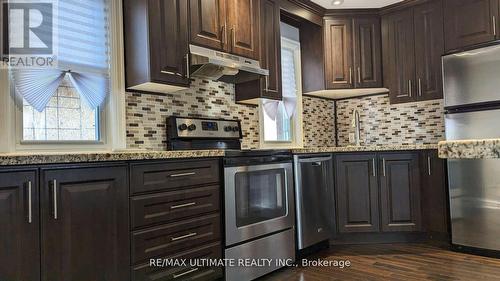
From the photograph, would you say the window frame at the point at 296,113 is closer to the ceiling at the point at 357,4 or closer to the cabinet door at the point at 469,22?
the ceiling at the point at 357,4

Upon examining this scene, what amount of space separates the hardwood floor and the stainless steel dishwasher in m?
0.21

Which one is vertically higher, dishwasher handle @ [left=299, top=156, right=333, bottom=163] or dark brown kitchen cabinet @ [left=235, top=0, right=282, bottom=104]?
dark brown kitchen cabinet @ [left=235, top=0, right=282, bottom=104]

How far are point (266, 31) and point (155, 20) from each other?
3.87 feet

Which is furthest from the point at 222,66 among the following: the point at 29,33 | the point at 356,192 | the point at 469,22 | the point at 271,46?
the point at 469,22

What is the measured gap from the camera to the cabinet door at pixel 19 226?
1.40 metres

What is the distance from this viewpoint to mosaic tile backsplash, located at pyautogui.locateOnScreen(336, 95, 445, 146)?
12.2ft

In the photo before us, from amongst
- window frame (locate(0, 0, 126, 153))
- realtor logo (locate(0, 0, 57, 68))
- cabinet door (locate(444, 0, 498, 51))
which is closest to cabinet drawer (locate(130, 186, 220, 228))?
window frame (locate(0, 0, 126, 153))

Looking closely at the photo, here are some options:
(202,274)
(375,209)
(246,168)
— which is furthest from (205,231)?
(375,209)

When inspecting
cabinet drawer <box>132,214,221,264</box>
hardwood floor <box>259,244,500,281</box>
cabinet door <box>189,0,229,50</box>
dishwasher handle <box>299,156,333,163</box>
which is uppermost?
cabinet door <box>189,0,229,50</box>

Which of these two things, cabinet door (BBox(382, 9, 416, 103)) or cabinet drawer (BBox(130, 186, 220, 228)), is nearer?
cabinet drawer (BBox(130, 186, 220, 228))

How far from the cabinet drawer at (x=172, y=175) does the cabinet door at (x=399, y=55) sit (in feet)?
7.83

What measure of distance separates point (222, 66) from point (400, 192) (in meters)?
2.03

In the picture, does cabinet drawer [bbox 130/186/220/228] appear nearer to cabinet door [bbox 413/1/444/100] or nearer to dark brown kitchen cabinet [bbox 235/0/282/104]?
dark brown kitchen cabinet [bbox 235/0/282/104]

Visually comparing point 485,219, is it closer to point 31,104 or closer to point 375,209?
point 375,209
